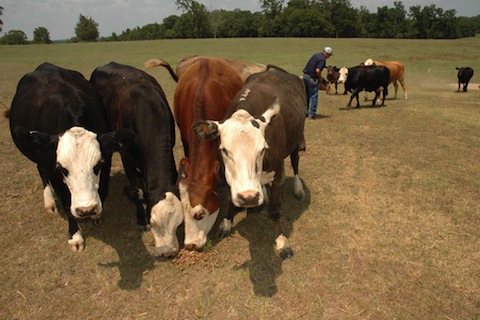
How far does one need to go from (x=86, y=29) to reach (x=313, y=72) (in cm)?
10634

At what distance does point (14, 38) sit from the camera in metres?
84.5

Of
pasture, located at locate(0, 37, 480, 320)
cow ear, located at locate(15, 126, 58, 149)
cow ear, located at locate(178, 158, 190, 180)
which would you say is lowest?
pasture, located at locate(0, 37, 480, 320)

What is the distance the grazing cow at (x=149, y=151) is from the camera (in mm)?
3971

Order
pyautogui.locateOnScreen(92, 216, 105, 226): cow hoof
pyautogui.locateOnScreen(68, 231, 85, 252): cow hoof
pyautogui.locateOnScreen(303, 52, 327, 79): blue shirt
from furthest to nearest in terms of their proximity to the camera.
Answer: pyautogui.locateOnScreen(303, 52, 327, 79): blue shirt, pyautogui.locateOnScreen(92, 216, 105, 226): cow hoof, pyautogui.locateOnScreen(68, 231, 85, 252): cow hoof

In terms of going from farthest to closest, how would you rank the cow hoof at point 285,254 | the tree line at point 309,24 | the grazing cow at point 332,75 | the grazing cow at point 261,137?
Answer: the tree line at point 309,24
the grazing cow at point 332,75
the cow hoof at point 285,254
the grazing cow at point 261,137

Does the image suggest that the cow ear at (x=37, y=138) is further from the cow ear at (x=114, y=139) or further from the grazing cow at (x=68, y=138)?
the cow ear at (x=114, y=139)

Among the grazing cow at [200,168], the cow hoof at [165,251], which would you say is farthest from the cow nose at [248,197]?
the cow hoof at [165,251]

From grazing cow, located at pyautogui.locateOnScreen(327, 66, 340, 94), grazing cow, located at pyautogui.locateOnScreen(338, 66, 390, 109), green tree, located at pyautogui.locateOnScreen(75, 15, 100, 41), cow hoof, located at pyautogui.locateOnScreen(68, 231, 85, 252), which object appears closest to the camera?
cow hoof, located at pyautogui.locateOnScreen(68, 231, 85, 252)

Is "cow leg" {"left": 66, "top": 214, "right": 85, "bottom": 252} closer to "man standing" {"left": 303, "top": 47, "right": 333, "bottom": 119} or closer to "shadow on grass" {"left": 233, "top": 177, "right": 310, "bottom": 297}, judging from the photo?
"shadow on grass" {"left": 233, "top": 177, "right": 310, "bottom": 297}

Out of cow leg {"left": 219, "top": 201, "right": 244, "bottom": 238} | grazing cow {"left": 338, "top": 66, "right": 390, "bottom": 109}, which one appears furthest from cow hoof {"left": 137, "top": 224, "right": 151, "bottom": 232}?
grazing cow {"left": 338, "top": 66, "right": 390, "bottom": 109}

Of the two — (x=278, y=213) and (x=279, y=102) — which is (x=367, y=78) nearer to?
(x=279, y=102)

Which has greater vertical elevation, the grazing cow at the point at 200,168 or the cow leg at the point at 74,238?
the grazing cow at the point at 200,168

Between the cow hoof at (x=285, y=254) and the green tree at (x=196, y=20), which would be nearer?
the cow hoof at (x=285, y=254)

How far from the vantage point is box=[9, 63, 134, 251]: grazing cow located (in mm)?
3619
